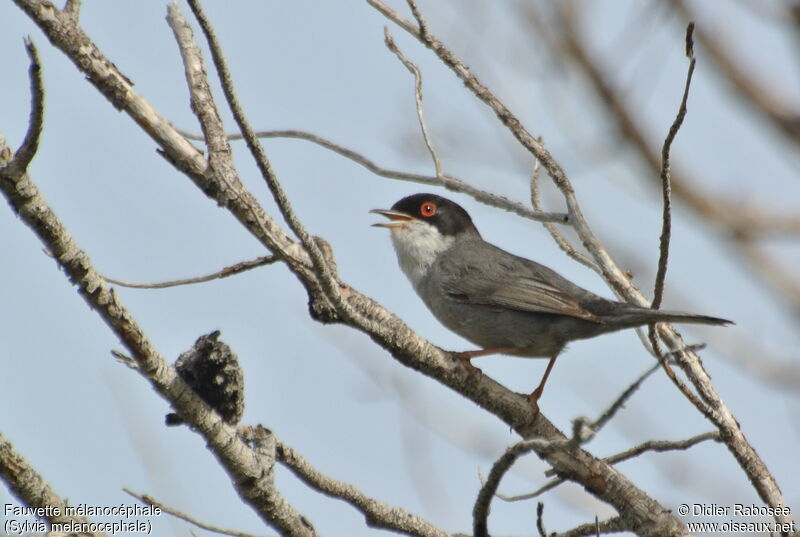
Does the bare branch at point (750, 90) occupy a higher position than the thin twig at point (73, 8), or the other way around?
the bare branch at point (750, 90)

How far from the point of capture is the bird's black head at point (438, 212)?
7953 millimetres

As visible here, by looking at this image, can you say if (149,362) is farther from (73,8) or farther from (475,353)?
(475,353)

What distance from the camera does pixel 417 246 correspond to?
770cm

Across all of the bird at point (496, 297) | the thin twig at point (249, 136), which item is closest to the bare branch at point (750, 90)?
the bird at point (496, 297)

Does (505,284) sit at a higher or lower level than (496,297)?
higher

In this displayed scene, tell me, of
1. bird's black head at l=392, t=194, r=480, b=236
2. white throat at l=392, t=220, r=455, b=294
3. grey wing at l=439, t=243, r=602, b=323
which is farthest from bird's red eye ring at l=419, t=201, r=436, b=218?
grey wing at l=439, t=243, r=602, b=323

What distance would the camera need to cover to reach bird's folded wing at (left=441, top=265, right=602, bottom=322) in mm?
6555

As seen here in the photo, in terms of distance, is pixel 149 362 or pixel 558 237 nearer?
pixel 149 362

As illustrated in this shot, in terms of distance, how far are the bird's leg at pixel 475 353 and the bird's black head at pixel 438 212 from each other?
62.6 inches

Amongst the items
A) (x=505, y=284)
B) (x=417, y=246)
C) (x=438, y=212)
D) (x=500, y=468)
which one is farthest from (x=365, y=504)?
(x=438, y=212)

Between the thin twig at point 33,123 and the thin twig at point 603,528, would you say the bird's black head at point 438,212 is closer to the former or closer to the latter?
the thin twig at point 603,528

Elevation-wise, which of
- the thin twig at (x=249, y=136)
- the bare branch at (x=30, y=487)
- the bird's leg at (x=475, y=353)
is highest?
the bird's leg at (x=475, y=353)

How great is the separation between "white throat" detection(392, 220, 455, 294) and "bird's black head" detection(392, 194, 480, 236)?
0.09 meters

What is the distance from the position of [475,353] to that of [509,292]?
3.05ft
